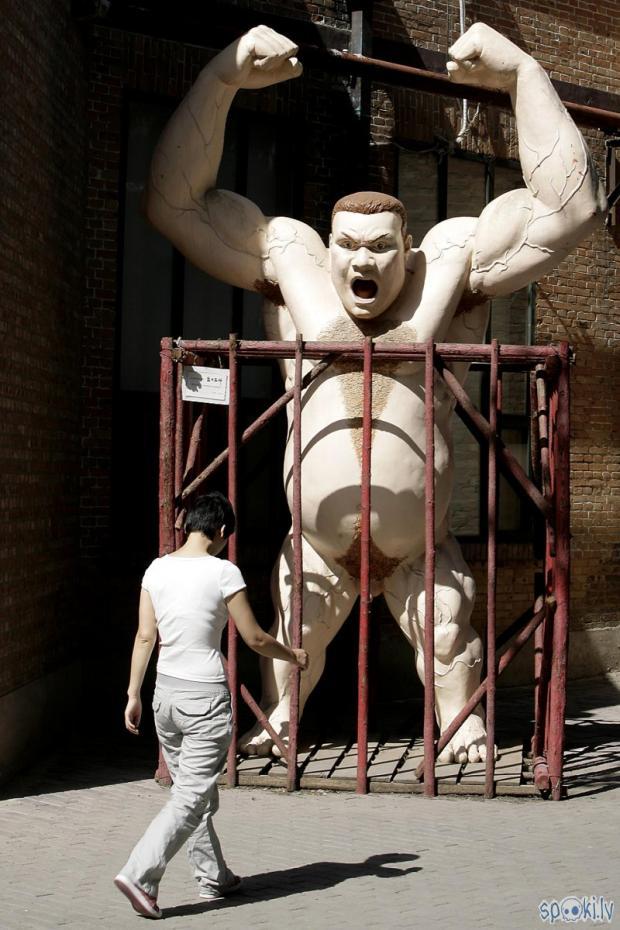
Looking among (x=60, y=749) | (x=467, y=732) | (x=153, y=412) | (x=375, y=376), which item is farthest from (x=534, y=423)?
(x=60, y=749)

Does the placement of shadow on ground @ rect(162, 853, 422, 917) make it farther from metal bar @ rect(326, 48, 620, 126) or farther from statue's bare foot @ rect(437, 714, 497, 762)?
metal bar @ rect(326, 48, 620, 126)

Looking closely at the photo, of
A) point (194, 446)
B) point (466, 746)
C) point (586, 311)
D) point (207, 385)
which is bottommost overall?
point (466, 746)

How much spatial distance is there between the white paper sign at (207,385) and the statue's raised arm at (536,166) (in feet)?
5.64

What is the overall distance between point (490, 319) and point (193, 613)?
609cm

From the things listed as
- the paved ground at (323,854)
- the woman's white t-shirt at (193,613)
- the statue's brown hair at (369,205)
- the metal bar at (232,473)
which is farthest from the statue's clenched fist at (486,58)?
the paved ground at (323,854)

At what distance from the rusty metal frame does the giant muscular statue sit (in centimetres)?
30

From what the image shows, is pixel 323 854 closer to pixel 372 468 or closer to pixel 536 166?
pixel 372 468

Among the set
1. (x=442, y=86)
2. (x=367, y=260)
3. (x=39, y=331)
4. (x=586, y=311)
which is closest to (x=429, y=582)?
(x=367, y=260)

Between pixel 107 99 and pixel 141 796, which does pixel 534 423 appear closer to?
pixel 141 796

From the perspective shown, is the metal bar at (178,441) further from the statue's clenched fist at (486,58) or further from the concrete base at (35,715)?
the statue's clenched fist at (486,58)

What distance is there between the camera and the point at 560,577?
6.89m

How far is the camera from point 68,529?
845 centimetres

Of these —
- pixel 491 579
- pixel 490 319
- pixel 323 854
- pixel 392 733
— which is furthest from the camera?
pixel 490 319

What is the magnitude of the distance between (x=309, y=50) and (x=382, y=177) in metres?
1.45
